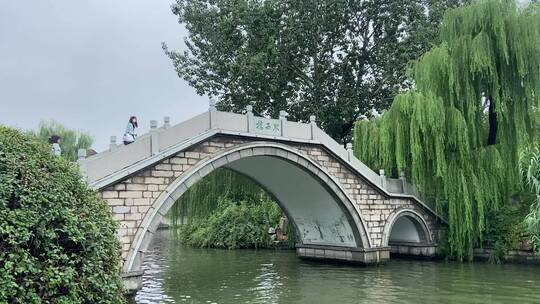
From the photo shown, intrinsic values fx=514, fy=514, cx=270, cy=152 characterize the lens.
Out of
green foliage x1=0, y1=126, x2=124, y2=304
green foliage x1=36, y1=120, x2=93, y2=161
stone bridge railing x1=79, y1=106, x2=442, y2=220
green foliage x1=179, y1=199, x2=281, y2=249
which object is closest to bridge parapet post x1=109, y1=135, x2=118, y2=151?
stone bridge railing x1=79, y1=106, x2=442, y2=220

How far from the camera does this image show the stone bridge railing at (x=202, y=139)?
378 inches

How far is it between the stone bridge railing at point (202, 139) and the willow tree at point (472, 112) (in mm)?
1062

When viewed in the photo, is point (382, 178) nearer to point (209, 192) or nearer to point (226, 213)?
point (209, 192)

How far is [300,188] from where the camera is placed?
49.2 ft

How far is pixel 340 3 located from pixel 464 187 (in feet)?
27.7

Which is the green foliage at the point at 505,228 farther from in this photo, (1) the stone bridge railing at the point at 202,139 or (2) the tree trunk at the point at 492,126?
(1) the stone bridge railing at the point at 202,139

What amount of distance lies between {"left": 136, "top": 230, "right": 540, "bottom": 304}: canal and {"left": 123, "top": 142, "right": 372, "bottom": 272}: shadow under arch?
3.10 feet

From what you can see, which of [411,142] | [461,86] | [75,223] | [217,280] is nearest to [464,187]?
[411,142]

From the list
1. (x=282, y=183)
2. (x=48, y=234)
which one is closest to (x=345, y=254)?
(x=282, y=183)

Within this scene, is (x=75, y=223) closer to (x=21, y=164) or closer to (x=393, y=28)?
(x=21, y=164)

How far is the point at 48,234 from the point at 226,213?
16700mm

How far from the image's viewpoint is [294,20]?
18.9 metres

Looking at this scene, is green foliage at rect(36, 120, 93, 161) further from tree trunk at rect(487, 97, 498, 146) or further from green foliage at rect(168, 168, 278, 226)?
tree trunk at rect(487, 97, 498, 146)

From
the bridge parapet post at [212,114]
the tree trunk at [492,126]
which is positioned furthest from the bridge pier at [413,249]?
the bridge parapet post at [212,114]
